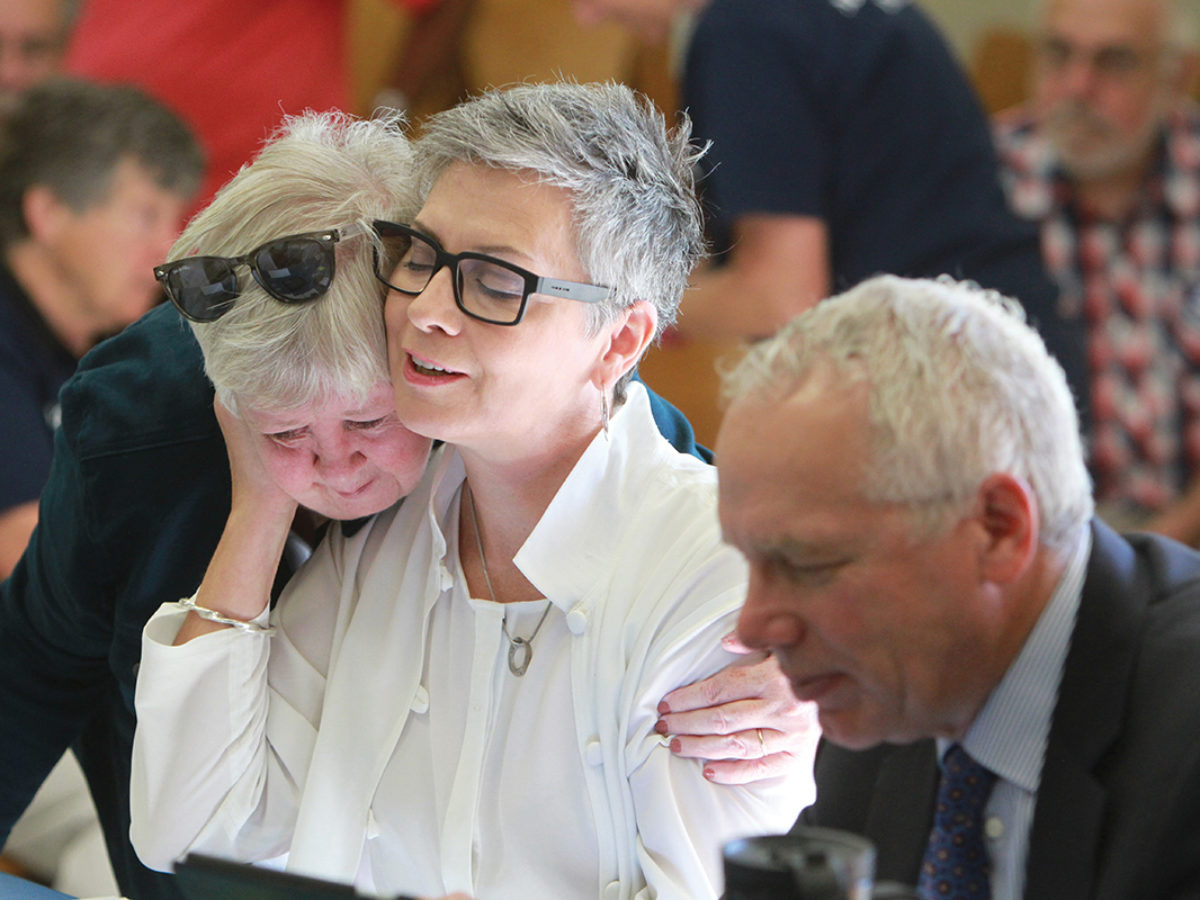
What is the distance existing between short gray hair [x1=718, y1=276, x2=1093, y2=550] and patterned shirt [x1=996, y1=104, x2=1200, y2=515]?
240 cm

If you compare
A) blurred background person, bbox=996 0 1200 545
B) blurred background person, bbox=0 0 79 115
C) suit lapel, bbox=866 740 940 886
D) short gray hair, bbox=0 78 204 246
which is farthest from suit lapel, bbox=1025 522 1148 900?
blurred background person, bbox=0 0 79 115

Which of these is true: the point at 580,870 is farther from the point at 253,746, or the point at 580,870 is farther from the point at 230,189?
the point at 230,189

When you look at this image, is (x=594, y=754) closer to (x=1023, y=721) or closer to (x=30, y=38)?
(x=1023, y=721)

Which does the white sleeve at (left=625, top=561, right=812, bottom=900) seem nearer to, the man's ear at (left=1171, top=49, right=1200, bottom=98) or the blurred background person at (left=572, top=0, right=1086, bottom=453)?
the blurred background person at (left=572, top=0, right=1086, bottom=453)

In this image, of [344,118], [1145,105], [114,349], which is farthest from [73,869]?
[1145,105]

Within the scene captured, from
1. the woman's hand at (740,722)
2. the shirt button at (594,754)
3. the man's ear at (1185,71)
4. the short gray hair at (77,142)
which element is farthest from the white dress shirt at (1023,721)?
the short gray hair at (77,142)

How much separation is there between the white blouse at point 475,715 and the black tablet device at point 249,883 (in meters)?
0.57

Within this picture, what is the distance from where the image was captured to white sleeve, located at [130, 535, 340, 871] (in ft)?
5.74

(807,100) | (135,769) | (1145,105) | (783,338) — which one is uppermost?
(1145,105)

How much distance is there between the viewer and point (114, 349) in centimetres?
198

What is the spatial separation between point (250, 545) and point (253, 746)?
249 mm

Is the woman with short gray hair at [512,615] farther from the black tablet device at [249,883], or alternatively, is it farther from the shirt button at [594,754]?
the black tablet device at [249,883]

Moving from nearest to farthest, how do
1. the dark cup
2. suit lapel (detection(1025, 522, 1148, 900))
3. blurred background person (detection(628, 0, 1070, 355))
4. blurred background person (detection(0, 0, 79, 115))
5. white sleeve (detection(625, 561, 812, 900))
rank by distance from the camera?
the dark cup
suit lapel (detection(1025, 522, 1148, 900))
white sleeve (detection(625, 561, 812, 900))
blurred background person (detection(628, 0, 1070, 355))
blurred background person (detection(0, 0, 79, 115))

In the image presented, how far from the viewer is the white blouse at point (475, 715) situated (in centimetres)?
163
